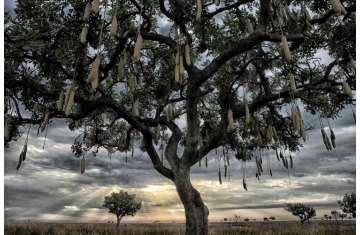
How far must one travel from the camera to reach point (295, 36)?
12.1 m

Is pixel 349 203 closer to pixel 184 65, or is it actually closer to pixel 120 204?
Result: pixel 120 204

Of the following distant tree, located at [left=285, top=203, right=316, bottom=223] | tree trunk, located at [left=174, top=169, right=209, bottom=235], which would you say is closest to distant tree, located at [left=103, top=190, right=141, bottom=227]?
distant tree, located at [left=285, top=203, right=316, bottom=223]

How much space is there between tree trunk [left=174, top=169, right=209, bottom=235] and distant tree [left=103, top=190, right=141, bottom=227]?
50.1 m

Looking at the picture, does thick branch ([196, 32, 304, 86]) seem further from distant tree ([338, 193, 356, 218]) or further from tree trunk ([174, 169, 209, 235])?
distant tree ([338, 193, 356, 218])

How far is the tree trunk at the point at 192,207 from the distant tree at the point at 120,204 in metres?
50.1

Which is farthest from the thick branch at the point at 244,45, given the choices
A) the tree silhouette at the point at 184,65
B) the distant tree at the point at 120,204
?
the distant tree at the point at 120,204

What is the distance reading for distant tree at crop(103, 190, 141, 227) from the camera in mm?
63594

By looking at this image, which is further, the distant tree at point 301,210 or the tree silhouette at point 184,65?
the distant tree at point 301,210

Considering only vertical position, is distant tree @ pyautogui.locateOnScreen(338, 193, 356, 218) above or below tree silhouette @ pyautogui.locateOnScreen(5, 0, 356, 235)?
below

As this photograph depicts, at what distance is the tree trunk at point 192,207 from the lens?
14.6m

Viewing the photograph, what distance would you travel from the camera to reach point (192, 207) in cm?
1473

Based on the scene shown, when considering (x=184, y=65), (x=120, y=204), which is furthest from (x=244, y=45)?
(x=120, y=204)

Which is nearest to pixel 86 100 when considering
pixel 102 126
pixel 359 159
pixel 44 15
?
pixel 44 15

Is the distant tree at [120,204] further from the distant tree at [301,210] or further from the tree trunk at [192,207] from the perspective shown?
the tree trunk at [192,207]
